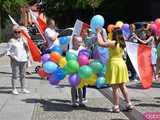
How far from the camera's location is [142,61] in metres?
10.6

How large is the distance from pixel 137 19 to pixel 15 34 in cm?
3607

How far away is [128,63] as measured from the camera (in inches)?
645

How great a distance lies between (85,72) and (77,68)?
273 millimetres

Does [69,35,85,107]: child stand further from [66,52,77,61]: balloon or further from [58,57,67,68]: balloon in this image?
[58,57,67,68]: balloon

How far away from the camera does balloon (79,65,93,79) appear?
10.3 meters

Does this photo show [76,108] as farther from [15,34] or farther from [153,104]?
[15,34]

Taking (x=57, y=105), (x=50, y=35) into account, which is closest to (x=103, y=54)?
(x=57, y=105)

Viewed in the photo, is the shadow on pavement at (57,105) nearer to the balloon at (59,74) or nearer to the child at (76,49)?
the child at (76,49)

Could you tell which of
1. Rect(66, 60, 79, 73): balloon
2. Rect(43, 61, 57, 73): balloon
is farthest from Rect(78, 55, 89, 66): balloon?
Rect(43, 61, 57, 73): balloon

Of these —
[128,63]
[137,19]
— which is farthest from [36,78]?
[137,19]

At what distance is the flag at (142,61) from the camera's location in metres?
10.5

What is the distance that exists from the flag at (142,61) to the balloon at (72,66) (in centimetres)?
120

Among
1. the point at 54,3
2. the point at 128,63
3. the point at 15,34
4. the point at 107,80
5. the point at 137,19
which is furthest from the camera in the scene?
the point at 54,3

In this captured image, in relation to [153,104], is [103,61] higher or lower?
higher
